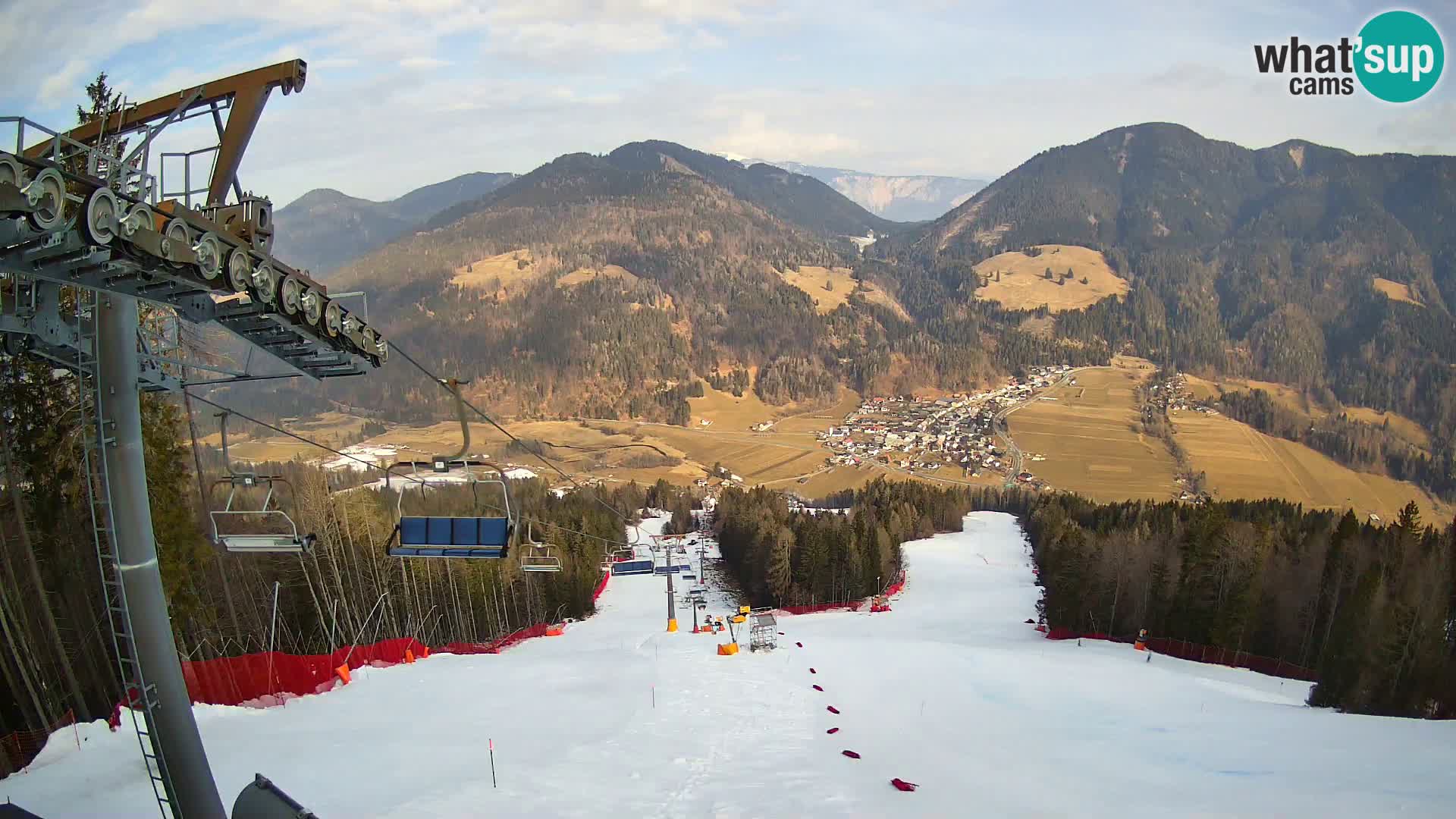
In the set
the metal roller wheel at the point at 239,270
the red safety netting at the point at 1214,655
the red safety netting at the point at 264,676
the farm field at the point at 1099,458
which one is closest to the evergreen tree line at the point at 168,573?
the red safety netting at the point at 264,676

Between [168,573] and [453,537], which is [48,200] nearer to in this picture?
[453,537]

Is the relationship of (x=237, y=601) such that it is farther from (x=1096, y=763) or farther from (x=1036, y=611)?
(x=1036, y=611)

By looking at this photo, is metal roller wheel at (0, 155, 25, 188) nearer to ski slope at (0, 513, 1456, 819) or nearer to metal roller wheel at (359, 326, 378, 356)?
metal roller wheel at (359, 326, 378, 356)

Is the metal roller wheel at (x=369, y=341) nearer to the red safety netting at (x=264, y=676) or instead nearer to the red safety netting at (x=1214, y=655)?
the red safety netting at (x=264, y=676)

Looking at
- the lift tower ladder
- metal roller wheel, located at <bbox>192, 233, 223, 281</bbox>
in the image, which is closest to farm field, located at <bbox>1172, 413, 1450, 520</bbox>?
the lift tower ladder

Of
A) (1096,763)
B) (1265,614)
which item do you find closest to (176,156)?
(1096,763)

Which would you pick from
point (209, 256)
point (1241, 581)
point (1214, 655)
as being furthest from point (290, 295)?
point (1241, 581)

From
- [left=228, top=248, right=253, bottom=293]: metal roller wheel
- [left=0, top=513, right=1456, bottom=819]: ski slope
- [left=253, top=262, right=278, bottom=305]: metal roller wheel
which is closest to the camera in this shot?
[left=228, top=248, right=253, bottom=293]: metal roller wheel

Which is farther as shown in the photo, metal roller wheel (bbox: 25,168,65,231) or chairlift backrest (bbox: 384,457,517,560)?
chairlift backrest (bbox: 384,457,517,560)
